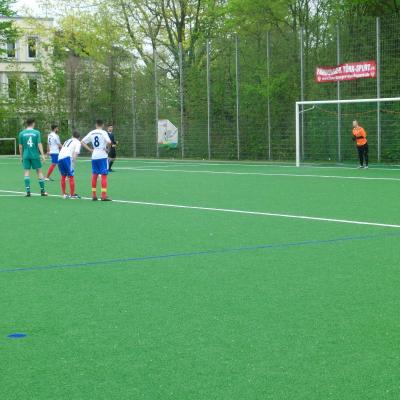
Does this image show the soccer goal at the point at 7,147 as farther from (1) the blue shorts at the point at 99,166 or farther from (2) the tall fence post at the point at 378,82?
(1) the blue shorts at the point at 99,166

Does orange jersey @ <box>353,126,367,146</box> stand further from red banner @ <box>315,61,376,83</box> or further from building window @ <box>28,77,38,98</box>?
building window @ <box>28,77,38,98</box>

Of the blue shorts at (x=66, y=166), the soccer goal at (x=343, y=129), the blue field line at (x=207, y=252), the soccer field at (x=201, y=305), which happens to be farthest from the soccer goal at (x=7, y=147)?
the blue field line at (x=207, y=252)

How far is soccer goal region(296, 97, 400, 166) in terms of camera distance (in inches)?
1168

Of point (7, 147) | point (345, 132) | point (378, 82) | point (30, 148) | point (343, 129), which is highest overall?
point (378, 82)

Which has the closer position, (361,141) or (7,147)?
(361,141)

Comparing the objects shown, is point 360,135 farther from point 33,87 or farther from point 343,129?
point 33,87

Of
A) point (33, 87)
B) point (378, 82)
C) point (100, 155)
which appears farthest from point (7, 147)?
point (100, 155)

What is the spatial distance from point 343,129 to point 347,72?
2057mm

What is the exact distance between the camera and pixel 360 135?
1105 inches

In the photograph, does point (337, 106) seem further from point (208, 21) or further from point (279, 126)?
point (208, 21)

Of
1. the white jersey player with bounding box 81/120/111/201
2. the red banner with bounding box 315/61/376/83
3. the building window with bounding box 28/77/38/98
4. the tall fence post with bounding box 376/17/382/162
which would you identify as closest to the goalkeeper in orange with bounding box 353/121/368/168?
the tall fence post with bounding box 376/17/382/162

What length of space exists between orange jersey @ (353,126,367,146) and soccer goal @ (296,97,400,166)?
1.04 m

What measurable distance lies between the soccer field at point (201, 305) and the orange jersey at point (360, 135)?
13656 millimetres

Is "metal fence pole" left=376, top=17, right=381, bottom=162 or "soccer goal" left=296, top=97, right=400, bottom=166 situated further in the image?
"metal fence pole" left=376, top=17, right=381, bottom=162
